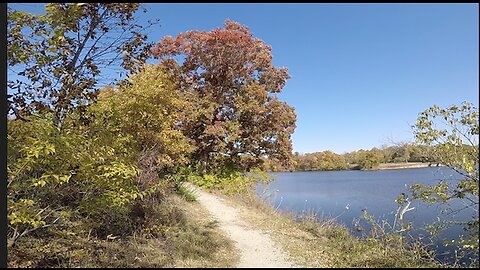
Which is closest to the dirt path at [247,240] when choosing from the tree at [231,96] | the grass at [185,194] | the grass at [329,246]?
the grass at [329,246]

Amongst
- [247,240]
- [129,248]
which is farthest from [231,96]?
[129,248]

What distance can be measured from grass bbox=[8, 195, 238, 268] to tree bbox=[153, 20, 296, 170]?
328 inches

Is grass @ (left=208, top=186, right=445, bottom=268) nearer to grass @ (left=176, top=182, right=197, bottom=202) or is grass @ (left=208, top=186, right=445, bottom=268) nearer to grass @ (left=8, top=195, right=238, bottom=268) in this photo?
grass @ (left=8, top=195, right=238, bottom=268)

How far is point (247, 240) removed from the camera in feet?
25.6

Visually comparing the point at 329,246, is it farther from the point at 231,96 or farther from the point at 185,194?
the point at 231,96

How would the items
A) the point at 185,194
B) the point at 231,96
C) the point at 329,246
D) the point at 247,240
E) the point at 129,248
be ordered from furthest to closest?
the point at 231,96 < the point at 185,194 < the point at 247,240 < the point at 329,246 < the point at 129,248

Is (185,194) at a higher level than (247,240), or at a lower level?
higher

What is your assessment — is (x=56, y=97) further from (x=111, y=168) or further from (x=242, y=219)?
(x=242, y=219)

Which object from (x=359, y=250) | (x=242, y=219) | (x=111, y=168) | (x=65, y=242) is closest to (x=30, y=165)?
(x=111, y=168)

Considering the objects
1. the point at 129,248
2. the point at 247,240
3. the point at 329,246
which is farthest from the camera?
the point at 247,240

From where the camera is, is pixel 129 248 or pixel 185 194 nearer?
pixel 129 248

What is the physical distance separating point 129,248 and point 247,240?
300 cm

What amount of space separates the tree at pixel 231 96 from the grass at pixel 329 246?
5.73 m

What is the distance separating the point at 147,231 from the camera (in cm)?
691
